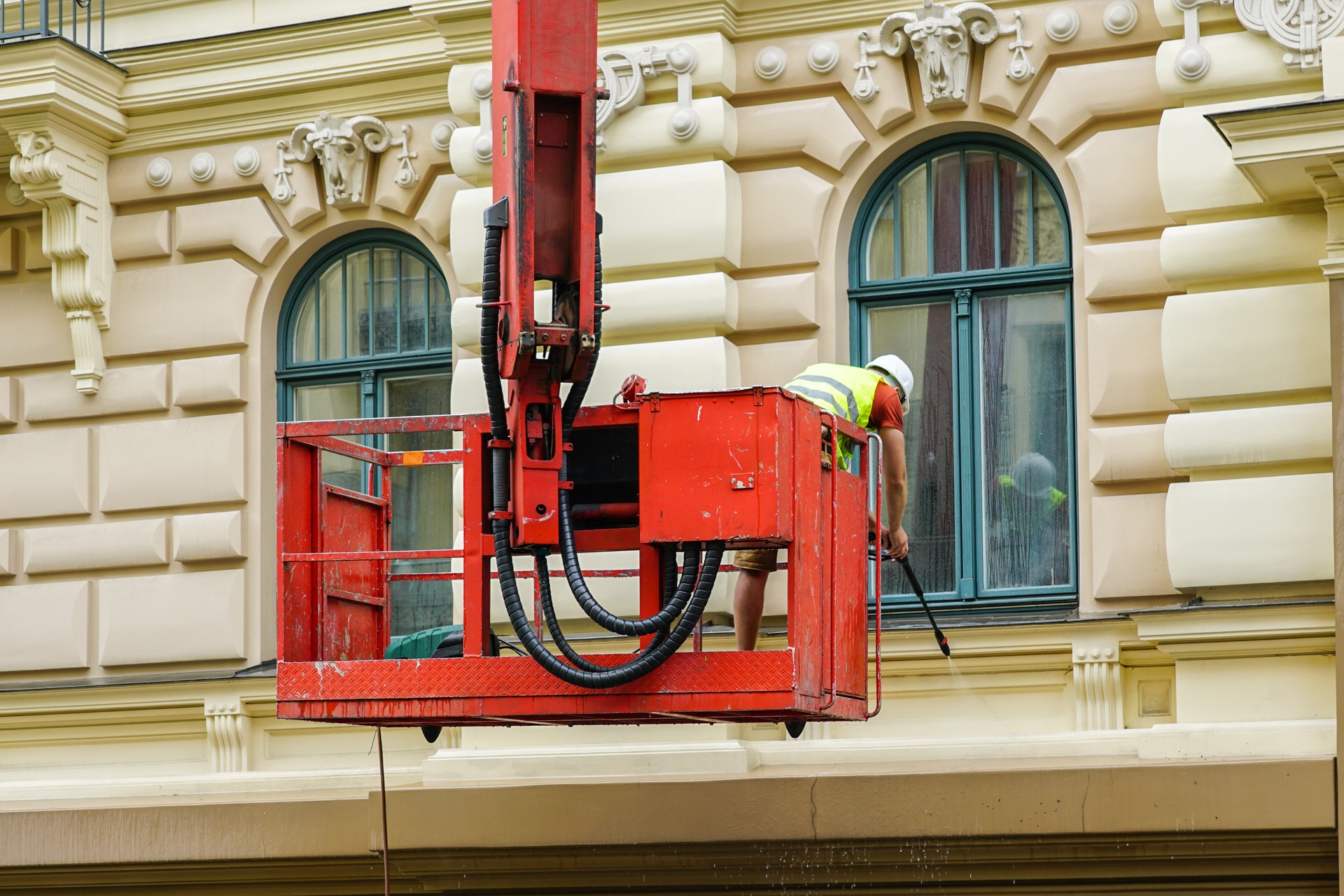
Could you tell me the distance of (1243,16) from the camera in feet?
33.2

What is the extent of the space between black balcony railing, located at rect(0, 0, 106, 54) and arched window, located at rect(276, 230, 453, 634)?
2.02 metres

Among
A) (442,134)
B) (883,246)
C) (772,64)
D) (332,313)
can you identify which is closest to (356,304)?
(332,313)

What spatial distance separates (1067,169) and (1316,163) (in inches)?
65.2

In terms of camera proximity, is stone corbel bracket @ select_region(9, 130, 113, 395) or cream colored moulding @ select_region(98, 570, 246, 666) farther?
stone corbel bracket @ select_region(9, 130, 113, 395)

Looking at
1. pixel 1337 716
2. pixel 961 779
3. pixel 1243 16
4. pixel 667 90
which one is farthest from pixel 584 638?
pixel 1243 16

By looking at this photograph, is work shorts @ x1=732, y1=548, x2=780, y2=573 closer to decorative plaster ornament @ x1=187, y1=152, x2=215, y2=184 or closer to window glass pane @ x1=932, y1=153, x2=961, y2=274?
window glass pane @ x1=932, y1=153, x2=961, y2=274

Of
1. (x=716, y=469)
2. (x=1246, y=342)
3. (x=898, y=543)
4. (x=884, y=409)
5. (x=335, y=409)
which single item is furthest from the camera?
(x=335, y=409)

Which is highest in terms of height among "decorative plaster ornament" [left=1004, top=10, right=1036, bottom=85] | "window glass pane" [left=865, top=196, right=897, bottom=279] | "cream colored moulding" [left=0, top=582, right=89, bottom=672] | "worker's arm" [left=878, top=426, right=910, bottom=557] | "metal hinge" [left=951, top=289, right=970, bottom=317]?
"decorative plaster ornament" [left=1004, top=10, right=1036, bottom=85]

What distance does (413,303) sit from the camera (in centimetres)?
1259

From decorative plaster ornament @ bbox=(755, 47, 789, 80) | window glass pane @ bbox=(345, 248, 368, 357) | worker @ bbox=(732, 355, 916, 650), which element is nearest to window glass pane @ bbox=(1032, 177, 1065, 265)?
decorative plaster ornament @ bbox=(755, 47, 789, 80)

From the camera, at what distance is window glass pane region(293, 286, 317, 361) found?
502 inches

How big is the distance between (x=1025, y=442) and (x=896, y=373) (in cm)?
154

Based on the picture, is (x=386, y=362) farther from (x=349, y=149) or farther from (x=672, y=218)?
(x=672, y=218)

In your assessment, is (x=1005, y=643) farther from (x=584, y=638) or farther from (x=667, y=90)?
(x=667, y=90)
